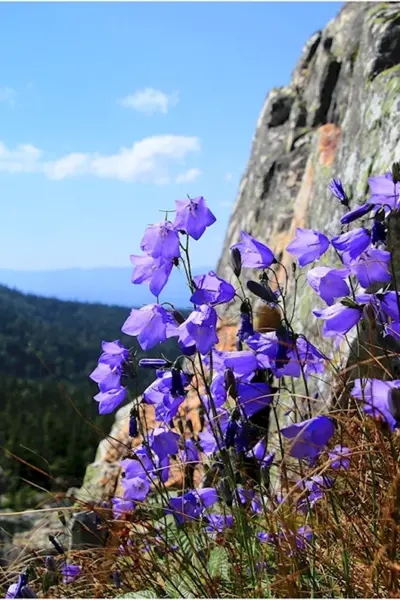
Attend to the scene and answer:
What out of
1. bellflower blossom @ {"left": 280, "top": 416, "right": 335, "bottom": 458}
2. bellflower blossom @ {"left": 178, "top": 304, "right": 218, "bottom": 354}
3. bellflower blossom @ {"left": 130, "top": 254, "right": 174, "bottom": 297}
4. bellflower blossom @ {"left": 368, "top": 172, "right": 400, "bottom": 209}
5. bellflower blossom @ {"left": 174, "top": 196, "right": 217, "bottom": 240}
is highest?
bellflower blossom @ {"left": 368, "top": 172, "right": 400, "bottom": 209}

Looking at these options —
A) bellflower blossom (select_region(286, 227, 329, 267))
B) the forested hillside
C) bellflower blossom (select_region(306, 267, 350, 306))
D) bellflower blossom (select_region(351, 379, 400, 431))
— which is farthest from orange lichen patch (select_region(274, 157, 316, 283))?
bellflower blossom (select_region(351, 379, 400, 431))

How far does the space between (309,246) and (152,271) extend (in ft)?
1.60

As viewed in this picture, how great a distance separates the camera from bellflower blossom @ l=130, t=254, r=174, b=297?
6.94ft

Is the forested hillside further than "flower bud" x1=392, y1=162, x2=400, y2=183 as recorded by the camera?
Yes

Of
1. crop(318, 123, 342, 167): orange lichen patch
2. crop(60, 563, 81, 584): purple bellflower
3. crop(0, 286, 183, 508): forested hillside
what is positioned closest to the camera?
crop(60, 563, 81, 584): purple bellflower

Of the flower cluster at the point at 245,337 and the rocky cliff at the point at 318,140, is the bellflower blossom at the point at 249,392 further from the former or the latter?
→ the rocky cliff at the point at 318,140

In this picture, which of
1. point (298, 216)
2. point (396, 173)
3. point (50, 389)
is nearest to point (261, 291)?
point (396, 173)

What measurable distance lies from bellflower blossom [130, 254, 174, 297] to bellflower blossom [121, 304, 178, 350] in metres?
0.07

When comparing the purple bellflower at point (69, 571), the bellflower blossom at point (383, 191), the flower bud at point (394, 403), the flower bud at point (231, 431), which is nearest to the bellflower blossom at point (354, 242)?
the bellflower blossom at point (383, 191)

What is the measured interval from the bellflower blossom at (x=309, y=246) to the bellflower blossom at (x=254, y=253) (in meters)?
0.08

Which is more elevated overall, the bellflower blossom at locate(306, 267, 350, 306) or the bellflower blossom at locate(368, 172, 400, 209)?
the bellflower blossom at locate(368, 172, 400, 209)

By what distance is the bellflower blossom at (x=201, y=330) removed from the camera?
6.48 ft

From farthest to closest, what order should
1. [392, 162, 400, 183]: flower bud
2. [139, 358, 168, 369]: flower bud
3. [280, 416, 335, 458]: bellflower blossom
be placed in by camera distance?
[139, 358, 168, 369]: flower bud, [392, 162, 400, 183]: flower bud, [280, 416, 335, 458]: bellflower blossom

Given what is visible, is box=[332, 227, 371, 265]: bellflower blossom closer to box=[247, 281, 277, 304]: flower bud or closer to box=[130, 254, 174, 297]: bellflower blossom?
box=[247, 281, 277, 304]: flower bud
